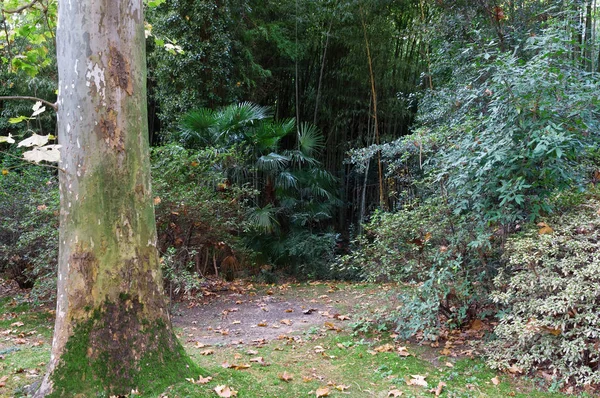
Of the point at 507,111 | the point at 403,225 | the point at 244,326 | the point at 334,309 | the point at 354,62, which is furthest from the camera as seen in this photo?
the point at 354,62

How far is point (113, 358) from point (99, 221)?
30.8 inches

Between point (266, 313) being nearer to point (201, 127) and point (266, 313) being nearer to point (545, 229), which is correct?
point (545, 229)

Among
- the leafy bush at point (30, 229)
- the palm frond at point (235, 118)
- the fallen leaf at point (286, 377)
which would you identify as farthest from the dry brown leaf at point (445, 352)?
the palm frond at point (235, 118)

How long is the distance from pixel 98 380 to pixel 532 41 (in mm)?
4118

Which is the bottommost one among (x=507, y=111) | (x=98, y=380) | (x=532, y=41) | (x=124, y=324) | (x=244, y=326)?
(x=244, y=326)

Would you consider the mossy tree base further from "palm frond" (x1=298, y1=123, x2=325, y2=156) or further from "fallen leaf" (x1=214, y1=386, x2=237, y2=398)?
"palm frond" (x1=298, y1=123, x2=325, y2=156)

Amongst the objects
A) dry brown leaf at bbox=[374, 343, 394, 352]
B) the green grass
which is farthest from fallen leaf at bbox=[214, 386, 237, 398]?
dry brown leaf at bbox=[374, 343, 394, 352]

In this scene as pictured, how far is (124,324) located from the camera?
2676 mm

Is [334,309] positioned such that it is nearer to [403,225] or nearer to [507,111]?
[403,225]

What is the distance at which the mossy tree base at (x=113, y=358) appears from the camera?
2561 mm

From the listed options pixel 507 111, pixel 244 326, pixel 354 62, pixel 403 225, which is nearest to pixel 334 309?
pixel 244 326

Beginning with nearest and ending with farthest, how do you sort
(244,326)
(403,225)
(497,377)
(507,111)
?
1. (497,377)
2. (507,111)
3. (403,225)
4. (244,326)

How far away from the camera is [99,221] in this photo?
2.63 meters

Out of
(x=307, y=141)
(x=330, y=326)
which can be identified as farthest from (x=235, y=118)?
(x=330, y=326)
